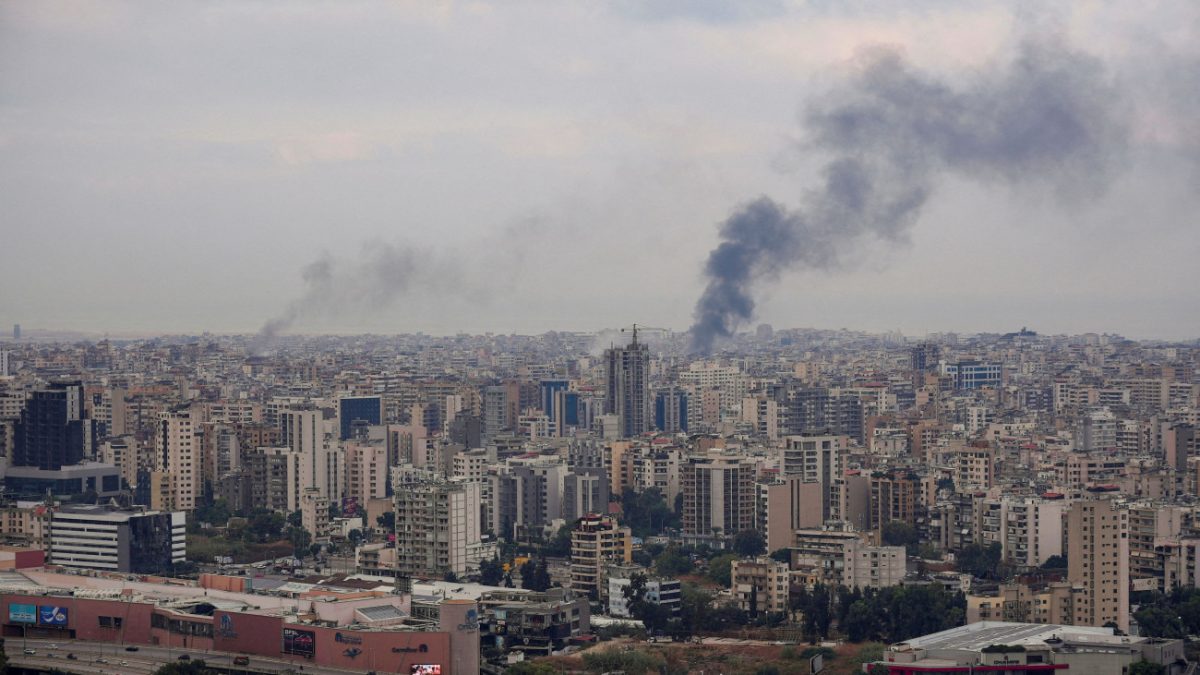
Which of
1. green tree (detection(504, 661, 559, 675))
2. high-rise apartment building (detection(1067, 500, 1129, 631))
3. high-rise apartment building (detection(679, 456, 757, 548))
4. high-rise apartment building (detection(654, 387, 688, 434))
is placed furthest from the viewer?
high-rise apartment building (detection(654, 387, 688, 434))

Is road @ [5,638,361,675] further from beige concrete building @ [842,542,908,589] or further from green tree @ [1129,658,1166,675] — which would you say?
beige concrete building @ [842,542,908,589]

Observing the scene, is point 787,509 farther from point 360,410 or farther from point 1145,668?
point 360,410

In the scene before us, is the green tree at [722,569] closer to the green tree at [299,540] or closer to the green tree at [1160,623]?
the green tree at [1160,623]

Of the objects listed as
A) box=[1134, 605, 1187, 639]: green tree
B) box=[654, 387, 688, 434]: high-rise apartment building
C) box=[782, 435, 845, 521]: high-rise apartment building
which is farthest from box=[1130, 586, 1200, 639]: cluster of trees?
box=[654, 387, 688, 434]: high-rise apartment building

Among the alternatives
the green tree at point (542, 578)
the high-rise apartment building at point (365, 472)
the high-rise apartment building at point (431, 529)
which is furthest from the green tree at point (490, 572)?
the high-rise apartment building at point (365, 472)

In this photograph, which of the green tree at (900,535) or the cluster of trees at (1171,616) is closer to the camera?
the cluster of trees at (1171,616)

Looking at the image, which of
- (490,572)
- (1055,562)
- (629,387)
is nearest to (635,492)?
(490,572)
